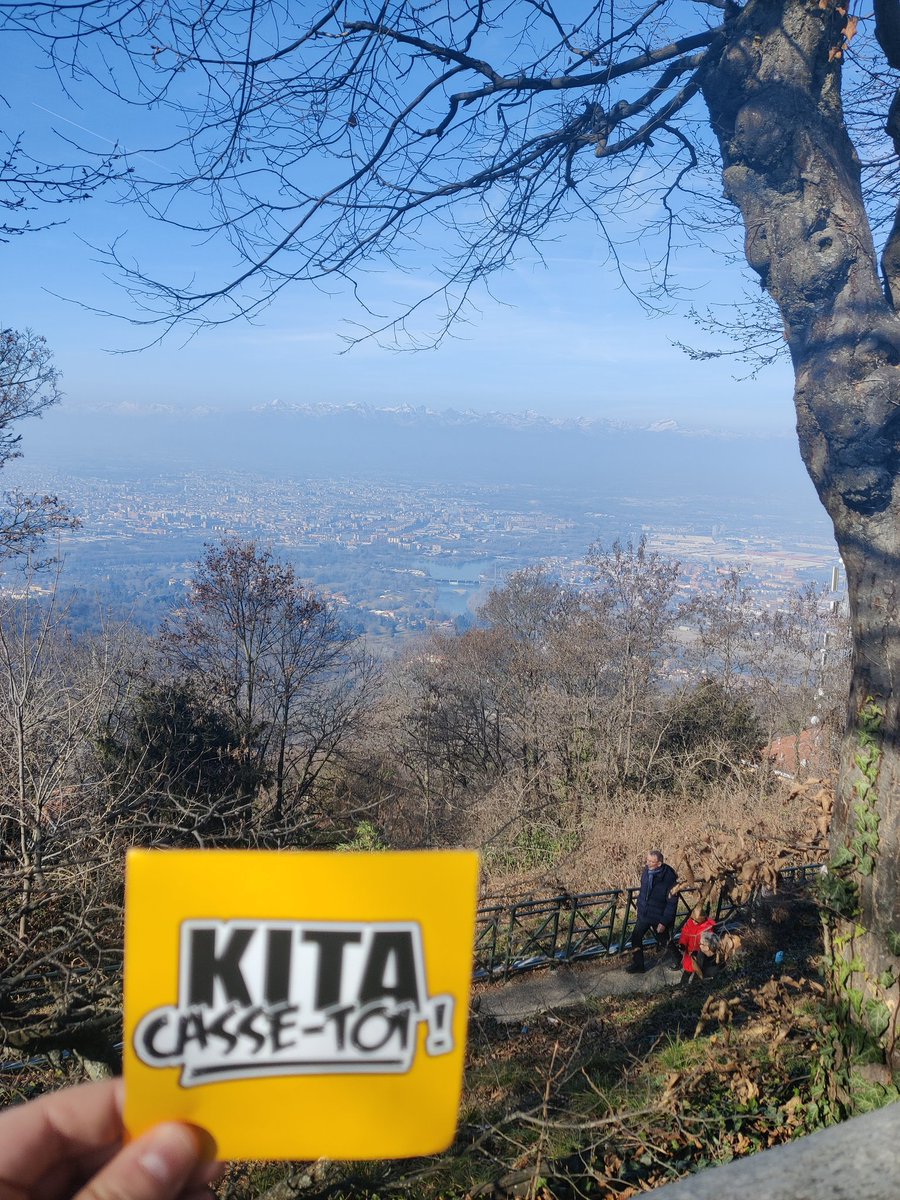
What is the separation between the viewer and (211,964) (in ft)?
2.99

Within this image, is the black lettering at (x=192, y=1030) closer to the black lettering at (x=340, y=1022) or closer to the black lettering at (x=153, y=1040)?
the black lettering at (x=153, y=1040)

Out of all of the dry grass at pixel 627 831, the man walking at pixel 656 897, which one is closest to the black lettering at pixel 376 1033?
the man walking at pixel 656 897

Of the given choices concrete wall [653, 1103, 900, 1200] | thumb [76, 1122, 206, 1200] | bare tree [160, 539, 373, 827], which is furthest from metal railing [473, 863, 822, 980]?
thumb [76, 1122, 206, 1200]

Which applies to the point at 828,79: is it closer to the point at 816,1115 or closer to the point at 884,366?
the point at 884,366

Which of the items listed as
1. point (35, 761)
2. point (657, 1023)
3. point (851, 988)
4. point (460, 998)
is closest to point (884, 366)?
point (851, 988)

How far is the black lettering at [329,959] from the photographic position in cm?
92

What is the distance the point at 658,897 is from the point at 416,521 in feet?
157

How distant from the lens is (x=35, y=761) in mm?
8078

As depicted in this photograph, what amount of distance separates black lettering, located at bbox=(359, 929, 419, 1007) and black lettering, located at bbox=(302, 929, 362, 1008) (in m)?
0.03

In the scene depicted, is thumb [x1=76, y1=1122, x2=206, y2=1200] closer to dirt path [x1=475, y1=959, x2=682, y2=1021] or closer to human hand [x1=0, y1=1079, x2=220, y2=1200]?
human hand [x1=0, y1=1079, x2=220, y2=1200]

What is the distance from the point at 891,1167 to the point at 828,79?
13.7 ft

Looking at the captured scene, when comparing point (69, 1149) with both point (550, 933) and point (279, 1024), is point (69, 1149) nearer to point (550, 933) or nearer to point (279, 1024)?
point (279, 1024)

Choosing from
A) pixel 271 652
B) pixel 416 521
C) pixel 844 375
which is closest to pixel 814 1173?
pixel 844 375

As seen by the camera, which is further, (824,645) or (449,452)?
(449,452)
